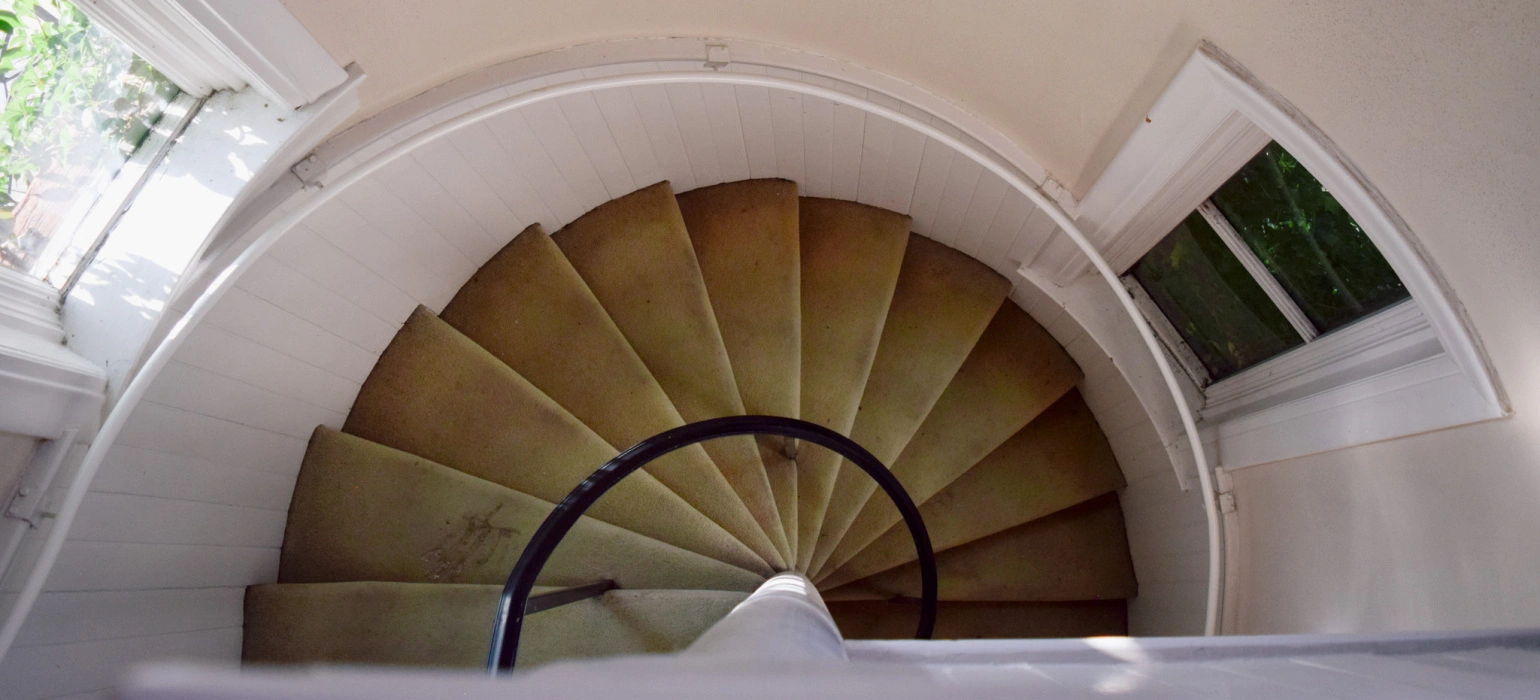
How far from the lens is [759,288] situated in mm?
3064

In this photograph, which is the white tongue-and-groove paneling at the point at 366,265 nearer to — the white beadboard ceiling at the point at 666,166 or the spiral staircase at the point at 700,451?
the white beadboard ceiling at the point at 666,166

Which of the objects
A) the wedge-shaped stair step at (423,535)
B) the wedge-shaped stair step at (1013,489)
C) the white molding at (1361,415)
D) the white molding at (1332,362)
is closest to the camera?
the white molding at (1361,415)

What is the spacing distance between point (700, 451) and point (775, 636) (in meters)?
1.98

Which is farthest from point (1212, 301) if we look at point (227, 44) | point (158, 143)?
point (158, 143)

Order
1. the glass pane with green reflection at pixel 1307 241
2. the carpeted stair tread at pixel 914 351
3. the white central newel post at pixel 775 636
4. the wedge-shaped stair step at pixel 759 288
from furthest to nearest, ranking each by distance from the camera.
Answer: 1. the carpeted stair tread at pixel 914 351
2. the wedge-shaped stair step at pixel 759 288
3. the glass pane with green reflection at pixel 1307 241
4. the white central newel post at pixel 775 636

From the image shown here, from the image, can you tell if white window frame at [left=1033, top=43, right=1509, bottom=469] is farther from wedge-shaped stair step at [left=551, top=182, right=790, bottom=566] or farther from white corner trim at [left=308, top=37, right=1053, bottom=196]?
wedge-shaped stair step at [left=551, top=182, right=790, bottom=566]

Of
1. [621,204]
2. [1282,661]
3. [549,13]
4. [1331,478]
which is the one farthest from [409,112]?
[1331,478]

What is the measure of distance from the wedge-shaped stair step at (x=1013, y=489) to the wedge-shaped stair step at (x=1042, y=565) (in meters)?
0.09

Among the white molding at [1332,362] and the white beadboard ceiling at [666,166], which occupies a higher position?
the white beadboard ceiling at [666,166]

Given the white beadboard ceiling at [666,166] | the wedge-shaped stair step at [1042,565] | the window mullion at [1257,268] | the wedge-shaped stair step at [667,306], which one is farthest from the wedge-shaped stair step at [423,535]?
the window mullion at [1257,268]

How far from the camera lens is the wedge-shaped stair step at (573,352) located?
278cm

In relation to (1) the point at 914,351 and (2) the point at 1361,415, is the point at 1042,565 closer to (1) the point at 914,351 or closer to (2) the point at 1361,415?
(1) the point at 914,351

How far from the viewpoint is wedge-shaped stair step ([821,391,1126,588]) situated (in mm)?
3191

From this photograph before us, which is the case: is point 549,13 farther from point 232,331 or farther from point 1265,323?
point 1265,323
